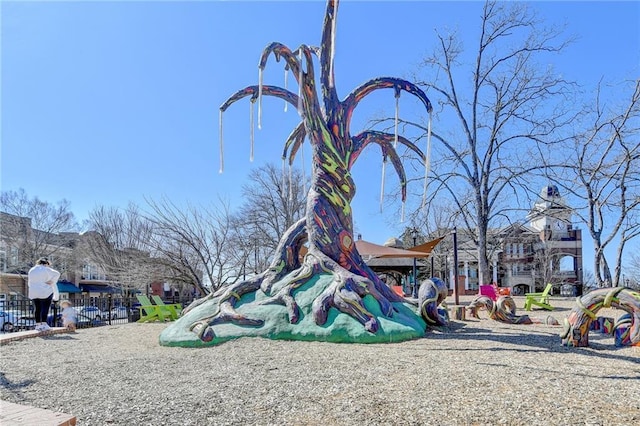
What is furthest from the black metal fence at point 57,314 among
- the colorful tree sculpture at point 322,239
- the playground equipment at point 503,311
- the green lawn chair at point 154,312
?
the playground equipment at point 503,311

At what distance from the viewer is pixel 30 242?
34812 mm

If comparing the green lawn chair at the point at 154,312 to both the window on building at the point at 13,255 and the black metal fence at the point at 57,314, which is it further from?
the window on building at the point at 13,255

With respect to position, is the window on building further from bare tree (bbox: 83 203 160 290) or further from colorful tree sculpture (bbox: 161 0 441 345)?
colorful tree sculpture (bbox: 161 0 441 345)

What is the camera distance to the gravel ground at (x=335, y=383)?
3.56m

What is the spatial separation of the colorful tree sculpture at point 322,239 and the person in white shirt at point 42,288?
3021 mm

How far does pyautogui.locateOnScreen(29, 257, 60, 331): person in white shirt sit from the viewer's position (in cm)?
955

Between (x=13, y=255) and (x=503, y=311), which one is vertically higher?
(x=13, y=255)

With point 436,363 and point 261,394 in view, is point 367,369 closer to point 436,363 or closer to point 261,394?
point 436,363

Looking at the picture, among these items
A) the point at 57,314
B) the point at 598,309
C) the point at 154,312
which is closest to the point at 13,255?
the point at 57,314

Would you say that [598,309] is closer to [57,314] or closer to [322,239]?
[322,239]

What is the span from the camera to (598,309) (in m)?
6.91

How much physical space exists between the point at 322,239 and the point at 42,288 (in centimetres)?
601

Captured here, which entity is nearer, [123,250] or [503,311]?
[503,311]

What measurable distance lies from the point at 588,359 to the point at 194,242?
46.4ft
